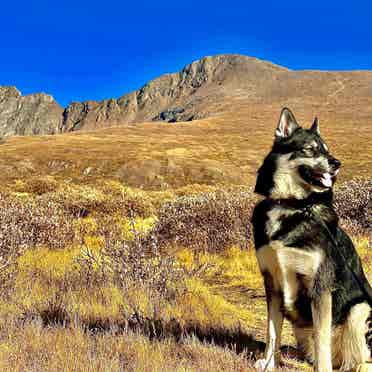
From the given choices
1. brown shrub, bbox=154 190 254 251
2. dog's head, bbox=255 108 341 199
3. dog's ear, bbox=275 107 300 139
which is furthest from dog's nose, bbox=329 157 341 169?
brown shrub, bbox=154 190 254 251

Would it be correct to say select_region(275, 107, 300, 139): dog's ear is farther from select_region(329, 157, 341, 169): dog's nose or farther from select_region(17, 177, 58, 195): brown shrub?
select_region(17, 177, 58, 195): brown shrub

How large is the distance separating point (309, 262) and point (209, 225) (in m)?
6.55

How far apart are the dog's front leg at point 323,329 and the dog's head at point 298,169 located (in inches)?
33.0

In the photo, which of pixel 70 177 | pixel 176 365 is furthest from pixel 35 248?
pixel 70 177

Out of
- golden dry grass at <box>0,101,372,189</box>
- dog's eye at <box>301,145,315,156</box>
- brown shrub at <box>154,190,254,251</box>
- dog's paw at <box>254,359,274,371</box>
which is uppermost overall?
golden dry grass at <box>0,101,372,189</box>

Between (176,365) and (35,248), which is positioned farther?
(35,248)

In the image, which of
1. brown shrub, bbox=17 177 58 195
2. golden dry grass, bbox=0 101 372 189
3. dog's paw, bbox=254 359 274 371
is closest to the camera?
dog's paw, bbox=254 359 274 371

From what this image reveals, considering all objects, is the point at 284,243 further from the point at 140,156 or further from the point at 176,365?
the point at 140,156

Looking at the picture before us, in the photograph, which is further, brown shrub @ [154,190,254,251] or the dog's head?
brown shrub @ [154,190,254,251]

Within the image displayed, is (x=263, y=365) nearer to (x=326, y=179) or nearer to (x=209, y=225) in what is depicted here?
(x=326, y=179)

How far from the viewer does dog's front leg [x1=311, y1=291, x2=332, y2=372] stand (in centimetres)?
344

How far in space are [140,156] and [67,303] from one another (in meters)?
37.0

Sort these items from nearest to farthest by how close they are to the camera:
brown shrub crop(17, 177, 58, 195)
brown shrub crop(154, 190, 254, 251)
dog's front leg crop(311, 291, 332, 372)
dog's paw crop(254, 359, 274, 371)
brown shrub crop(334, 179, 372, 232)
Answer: dog's front leg crop(311, 291, 332, 372), dog's paw crop(254, 359, 274, 371), brown shrub crop(154, 190, 254, 251), brown shrub crop(334, 179, 372, 232), brown shrub crop(17, 177, 58, 195)

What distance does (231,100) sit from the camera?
433 ft
